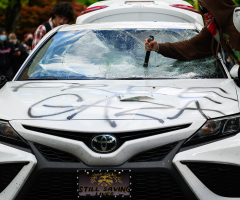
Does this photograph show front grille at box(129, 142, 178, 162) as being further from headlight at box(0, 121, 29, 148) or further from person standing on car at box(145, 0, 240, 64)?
person standing on car at box(145, 0, 240, 64)

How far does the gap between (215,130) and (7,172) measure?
1.33m

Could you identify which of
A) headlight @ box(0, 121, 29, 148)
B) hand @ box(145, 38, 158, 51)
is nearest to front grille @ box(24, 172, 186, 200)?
headlight @ box(0, 121, 29, 148)

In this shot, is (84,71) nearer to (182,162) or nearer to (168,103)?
(168,103)

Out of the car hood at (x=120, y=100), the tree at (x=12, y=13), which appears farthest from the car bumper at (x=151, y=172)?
the tree at (x=12, y=13)

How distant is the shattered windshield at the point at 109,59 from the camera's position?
3574 millimetres

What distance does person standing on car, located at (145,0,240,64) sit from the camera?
11.9 feet

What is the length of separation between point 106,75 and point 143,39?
26.3 inches

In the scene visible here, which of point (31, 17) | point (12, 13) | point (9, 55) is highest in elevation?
point (9, 55)

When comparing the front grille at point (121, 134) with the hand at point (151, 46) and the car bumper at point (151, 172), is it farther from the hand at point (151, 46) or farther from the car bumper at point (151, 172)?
the hand at point (151, 46)

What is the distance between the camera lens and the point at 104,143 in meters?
2.53

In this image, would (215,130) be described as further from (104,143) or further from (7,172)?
(7,172)

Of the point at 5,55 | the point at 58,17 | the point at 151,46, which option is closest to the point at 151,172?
the point at 151,46

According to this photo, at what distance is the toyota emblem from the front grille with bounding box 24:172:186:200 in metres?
0.21

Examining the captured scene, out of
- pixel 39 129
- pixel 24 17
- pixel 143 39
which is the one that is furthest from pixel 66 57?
pixel 24 17
